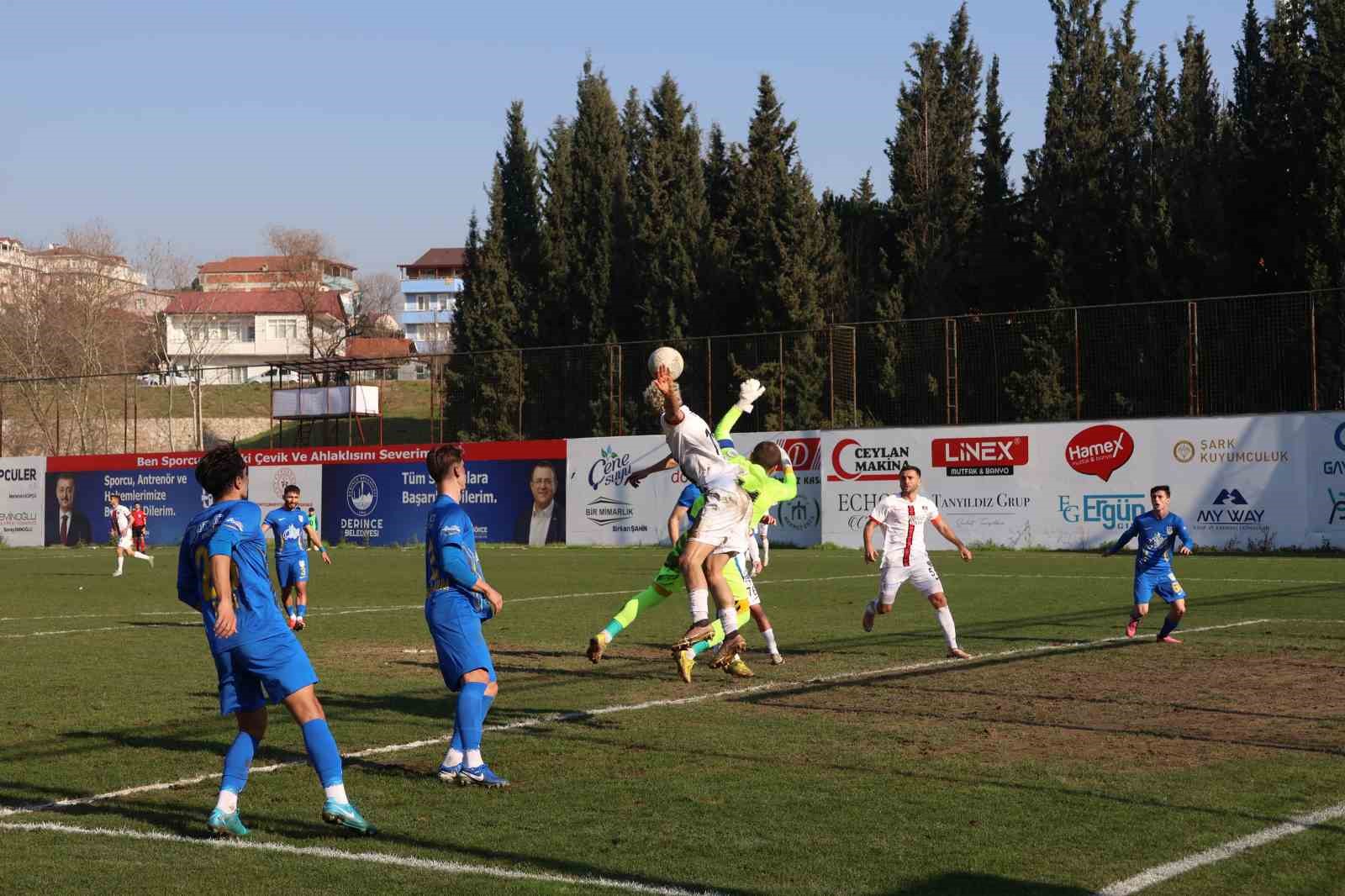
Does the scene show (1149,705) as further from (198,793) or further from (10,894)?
(10,894)

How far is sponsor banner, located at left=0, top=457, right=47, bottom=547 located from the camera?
56.0 meters

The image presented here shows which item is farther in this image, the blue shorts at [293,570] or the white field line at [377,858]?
the blue shorts at [293,570]

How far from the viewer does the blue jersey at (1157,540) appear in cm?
1596

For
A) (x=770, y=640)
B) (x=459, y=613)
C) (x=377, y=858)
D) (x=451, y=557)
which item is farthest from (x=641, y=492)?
(x=377, y=858)

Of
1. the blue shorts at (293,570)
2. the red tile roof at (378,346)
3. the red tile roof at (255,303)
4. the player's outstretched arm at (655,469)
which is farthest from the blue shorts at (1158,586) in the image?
the red tile roof at (255,303)

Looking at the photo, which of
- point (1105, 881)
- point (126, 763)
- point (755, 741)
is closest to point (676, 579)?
point (755, 741)

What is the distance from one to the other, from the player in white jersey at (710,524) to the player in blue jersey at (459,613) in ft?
10.7

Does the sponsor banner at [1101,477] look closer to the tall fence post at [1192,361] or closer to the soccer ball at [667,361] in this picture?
the tall fence post at [1192,361]

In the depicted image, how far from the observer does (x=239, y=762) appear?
7359 millimetres

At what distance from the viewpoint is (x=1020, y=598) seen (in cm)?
2300

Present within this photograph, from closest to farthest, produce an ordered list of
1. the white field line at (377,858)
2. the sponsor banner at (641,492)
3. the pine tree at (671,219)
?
the white field line at (377,858) → the sponsor banner at (641,492) → the pine tree at (671,219)

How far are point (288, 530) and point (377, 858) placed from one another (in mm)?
13770

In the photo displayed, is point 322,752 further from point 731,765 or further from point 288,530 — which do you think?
point 288,530

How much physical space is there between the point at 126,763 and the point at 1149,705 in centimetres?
730
